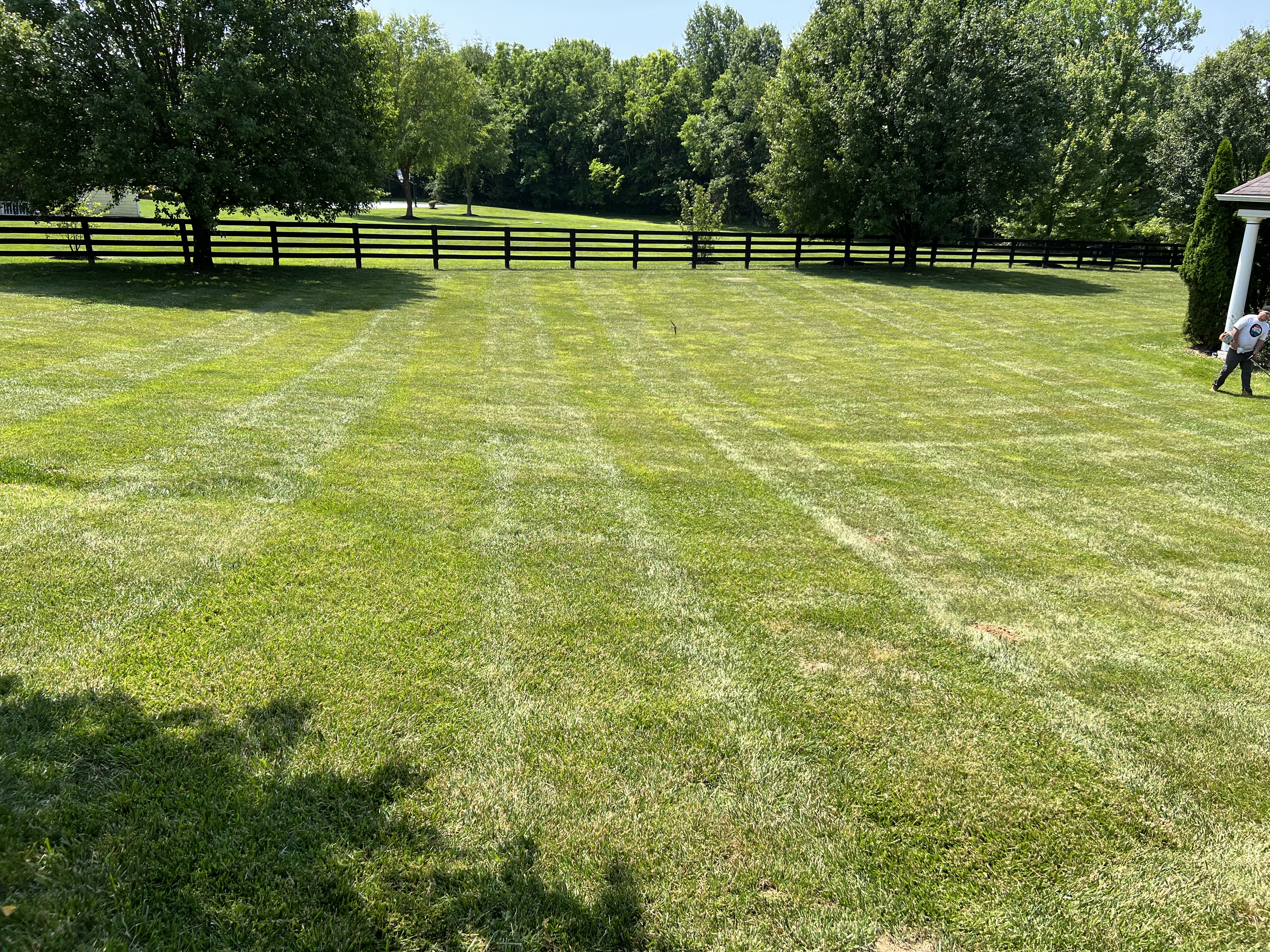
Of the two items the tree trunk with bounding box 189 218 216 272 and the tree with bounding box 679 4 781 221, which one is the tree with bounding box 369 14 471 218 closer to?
the tree with bounding box 679 4 781 221

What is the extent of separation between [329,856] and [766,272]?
96.9 ft

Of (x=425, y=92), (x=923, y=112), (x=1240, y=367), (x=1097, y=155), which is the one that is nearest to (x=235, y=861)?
(x=1240, y=367)

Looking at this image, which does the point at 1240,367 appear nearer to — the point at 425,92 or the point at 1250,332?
the point at 1250,332

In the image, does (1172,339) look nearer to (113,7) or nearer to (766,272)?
(766,272)

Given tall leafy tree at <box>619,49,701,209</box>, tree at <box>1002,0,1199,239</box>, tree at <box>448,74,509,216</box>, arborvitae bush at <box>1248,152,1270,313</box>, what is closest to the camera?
arborvitae bush at <box>1248,152,1270,313</box>

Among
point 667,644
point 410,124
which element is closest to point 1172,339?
point 667,644

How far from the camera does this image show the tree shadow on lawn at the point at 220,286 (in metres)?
Answer: 17.4

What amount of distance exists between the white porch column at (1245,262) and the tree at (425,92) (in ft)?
161

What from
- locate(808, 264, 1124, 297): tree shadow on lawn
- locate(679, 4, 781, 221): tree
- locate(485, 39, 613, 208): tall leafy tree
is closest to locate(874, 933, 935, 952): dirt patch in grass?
locate(808, 264, 1124, 297): tree shadow on lawn

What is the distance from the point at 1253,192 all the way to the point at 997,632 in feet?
49.3

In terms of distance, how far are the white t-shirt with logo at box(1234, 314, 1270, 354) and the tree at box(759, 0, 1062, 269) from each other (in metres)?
17.8

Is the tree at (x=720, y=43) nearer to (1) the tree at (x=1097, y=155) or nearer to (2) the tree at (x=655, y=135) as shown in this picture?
(2) the tree at (x=655, y=135)

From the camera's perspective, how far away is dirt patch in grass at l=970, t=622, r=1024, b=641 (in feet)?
16.6

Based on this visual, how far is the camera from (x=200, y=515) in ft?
19.6
